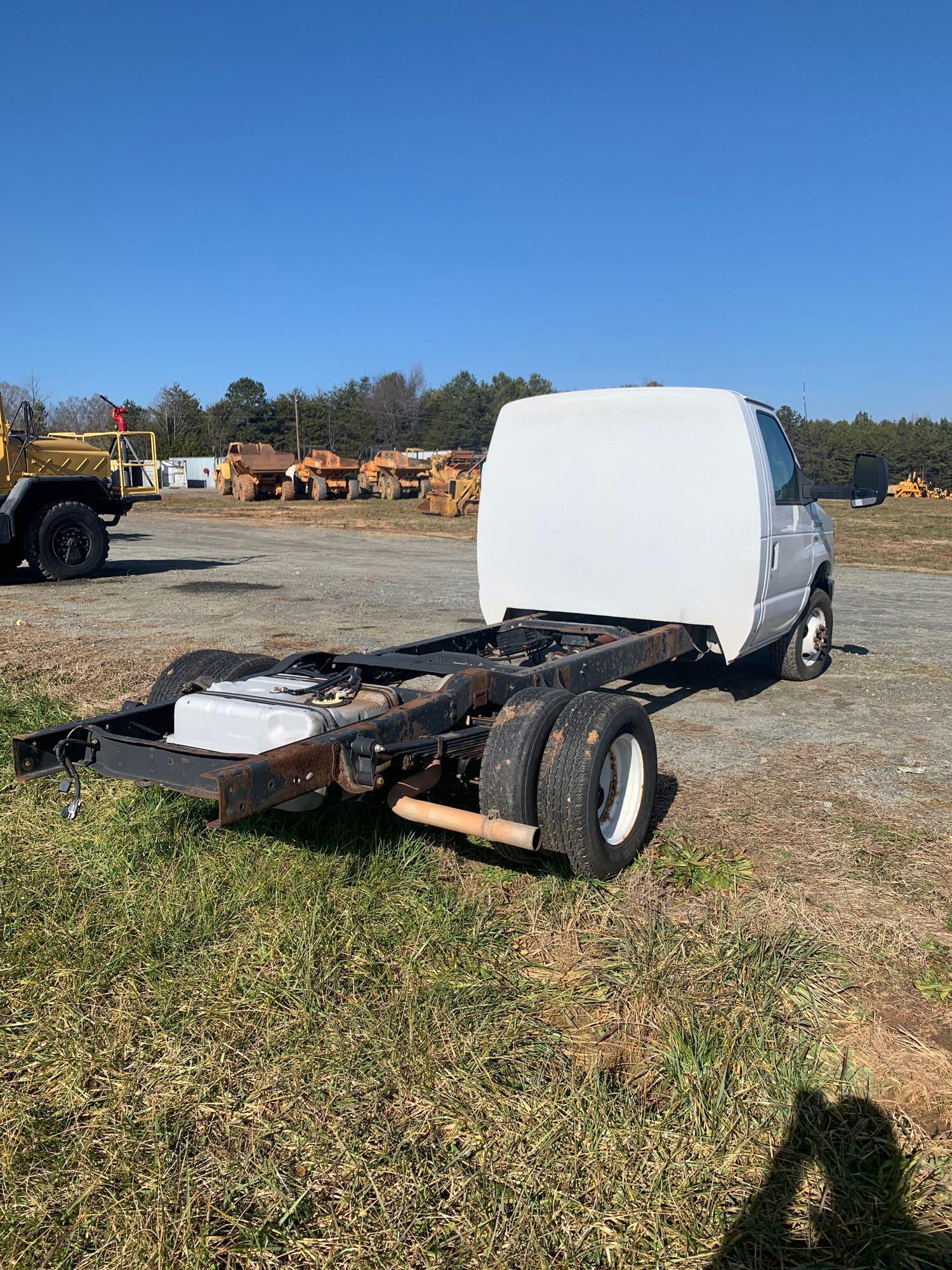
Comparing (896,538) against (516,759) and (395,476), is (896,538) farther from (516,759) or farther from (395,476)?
(516,759)

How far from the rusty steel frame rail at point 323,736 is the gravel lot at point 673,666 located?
1.04 meters

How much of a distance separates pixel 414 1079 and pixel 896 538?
21962mm

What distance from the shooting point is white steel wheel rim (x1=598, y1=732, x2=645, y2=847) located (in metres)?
3.68

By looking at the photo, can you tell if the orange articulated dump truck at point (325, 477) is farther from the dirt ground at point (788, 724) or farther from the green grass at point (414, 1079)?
the green grass at point (414, 1079)

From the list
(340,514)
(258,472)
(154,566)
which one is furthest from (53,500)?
(258,472)

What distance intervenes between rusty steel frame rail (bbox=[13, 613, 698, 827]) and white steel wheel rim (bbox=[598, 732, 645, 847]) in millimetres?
598

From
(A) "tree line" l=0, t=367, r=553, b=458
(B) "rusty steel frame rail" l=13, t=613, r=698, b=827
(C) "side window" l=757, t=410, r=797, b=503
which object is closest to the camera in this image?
(B) "rusty steel frame rail" l=13, t=613, r=698, b=827

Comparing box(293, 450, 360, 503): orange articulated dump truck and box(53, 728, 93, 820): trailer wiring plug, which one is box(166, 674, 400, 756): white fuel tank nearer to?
box(53, 728, 93, 820): trailer wiring plug

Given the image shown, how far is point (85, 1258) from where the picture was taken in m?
1.96

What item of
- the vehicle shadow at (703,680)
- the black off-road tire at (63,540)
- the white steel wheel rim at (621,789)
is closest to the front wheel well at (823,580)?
the vehicle shadow at (703,680)

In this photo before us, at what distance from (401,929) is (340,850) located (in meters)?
0.64

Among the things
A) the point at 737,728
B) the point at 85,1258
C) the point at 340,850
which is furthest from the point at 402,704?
the point at 737,728

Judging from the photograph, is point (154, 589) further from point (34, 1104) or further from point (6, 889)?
point (34, 1104)

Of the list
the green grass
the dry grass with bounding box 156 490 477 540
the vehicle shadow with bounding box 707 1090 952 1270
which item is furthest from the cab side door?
the dry grass with bounding box 156 490 477 540
